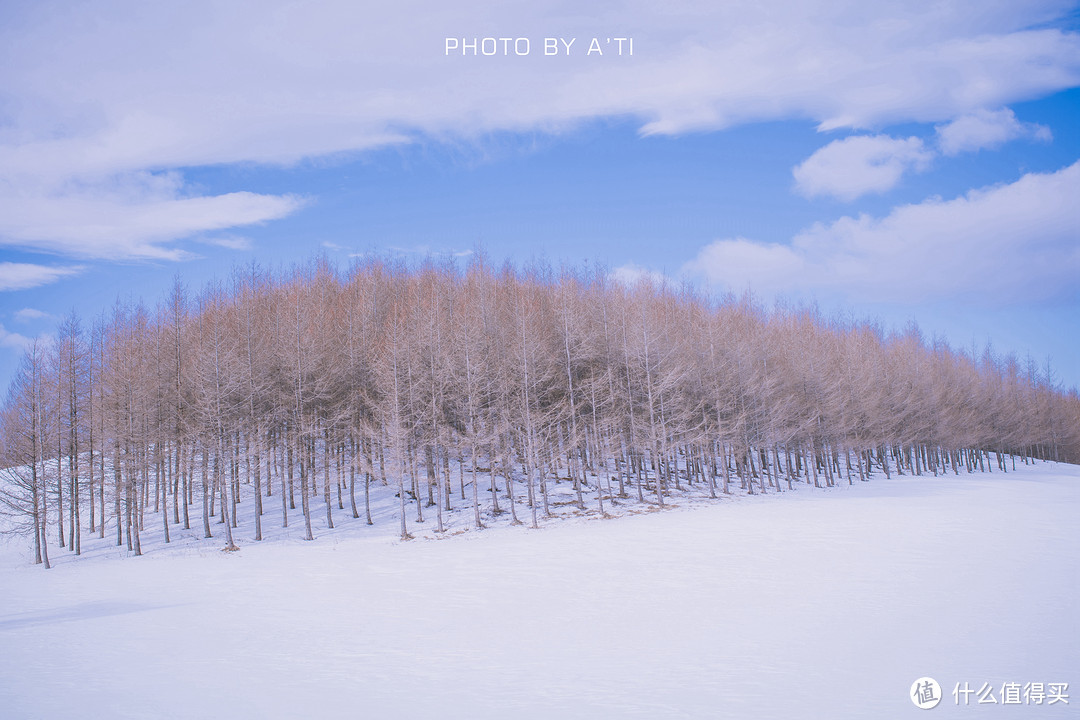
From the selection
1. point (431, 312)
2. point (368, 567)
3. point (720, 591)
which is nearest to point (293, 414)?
point (431, 312)

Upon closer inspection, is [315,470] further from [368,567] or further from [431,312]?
[368,567]

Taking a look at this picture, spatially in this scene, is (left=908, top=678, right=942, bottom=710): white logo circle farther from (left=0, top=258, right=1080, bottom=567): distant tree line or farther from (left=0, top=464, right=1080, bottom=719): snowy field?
(left=0, top=258, right=1080, bottom=567): distant tree line

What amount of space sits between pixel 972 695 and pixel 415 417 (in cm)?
2995

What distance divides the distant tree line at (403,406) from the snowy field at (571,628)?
850 cm

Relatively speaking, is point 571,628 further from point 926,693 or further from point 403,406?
point 403,406

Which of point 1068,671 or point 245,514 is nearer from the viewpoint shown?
point 1068,671

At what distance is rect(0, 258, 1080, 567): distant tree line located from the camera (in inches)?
1275

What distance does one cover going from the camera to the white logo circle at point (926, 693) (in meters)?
8.81

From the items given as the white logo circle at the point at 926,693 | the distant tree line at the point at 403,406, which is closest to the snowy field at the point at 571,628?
the white logo circle at the point at 926,693

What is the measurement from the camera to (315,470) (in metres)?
34.8

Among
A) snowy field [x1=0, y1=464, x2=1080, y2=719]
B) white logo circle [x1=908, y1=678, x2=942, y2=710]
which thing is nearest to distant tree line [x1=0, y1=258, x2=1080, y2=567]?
snowy field [x1=0, y1=464, x2=1080, y2=719]

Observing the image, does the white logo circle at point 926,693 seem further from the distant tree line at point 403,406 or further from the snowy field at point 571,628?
the distant tree line at point 403,406

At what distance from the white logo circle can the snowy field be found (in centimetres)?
23

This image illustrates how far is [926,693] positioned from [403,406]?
27850mm
